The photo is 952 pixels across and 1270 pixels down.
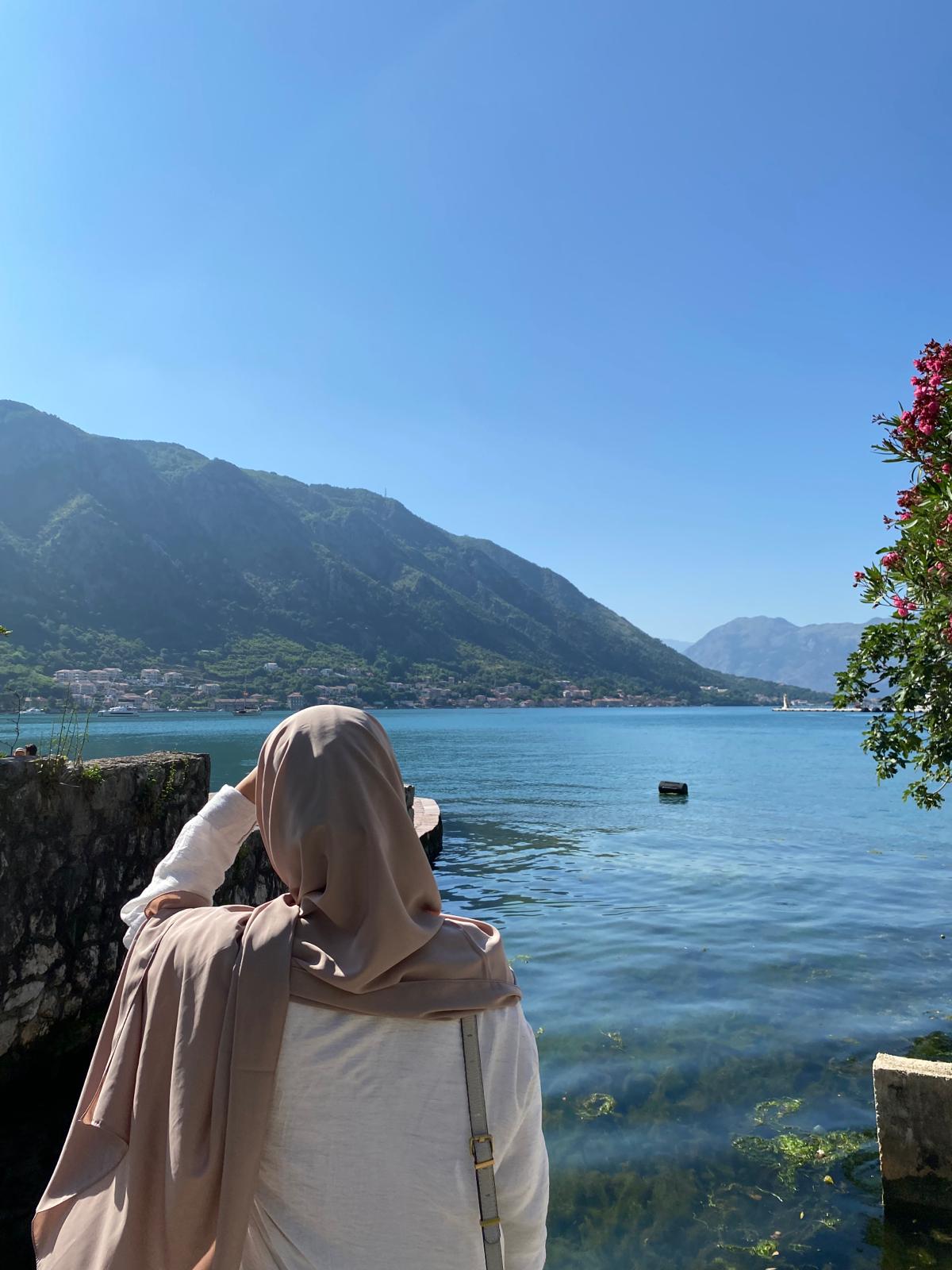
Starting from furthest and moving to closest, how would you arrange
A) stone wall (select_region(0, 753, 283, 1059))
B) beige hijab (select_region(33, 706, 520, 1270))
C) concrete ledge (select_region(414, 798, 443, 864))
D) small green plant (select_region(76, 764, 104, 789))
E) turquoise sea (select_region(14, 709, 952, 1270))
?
concrete ledge (select_region(414, 798, 443, 864)) → small green plant (select_region(76, 764, 104, 789)) → stone wall (select_region(0, 753, 283, 1059)) → turquoise sea (select_region(14, 709, 952, 1270)) → beige hijab (select_region(33, 706, 520, 1270))

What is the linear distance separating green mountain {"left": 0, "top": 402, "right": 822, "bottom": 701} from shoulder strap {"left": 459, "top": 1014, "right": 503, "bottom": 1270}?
8707 centimetres

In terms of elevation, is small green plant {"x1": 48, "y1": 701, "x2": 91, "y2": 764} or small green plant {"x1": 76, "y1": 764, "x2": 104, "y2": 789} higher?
small green plant {"x1": 48, "y1": 701, "x2": 91, "y2": 764}

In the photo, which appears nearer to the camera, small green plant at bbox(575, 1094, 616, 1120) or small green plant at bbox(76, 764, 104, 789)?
small green plant at bbox(76, 764, 104, 789)

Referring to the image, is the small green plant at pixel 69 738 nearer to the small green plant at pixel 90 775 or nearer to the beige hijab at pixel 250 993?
the small green plant at pixel 90 775

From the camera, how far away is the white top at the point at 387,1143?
1.49 metres

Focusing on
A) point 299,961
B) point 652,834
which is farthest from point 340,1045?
point 652,834

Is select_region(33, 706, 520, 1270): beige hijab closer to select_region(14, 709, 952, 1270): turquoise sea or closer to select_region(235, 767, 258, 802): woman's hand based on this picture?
select_region(235, 767, 258, 802): woman's hand

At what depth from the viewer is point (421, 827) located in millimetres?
16250

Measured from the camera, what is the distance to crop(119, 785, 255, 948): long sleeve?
188 centimetres

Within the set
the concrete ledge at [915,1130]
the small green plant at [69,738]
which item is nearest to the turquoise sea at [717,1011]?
the concrete ledge at [915,1130]

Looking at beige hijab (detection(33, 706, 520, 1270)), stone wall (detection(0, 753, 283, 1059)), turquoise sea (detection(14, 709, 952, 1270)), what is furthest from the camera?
stone wall (detection(0, 753, 283, 1059))

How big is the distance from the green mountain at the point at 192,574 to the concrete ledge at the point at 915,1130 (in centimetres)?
8550

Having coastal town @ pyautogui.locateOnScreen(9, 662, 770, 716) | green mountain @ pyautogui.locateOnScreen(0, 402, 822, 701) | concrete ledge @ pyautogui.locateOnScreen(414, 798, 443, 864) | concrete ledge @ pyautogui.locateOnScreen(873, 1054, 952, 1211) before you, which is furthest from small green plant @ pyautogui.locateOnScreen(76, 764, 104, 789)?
green mountain @ pyautogui.locateOnScreen(0, 402, 822, 701)

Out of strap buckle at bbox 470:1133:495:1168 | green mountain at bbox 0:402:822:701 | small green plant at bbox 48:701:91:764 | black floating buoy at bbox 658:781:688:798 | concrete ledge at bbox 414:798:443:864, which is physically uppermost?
green mountain at bbox 0:402:822:701
